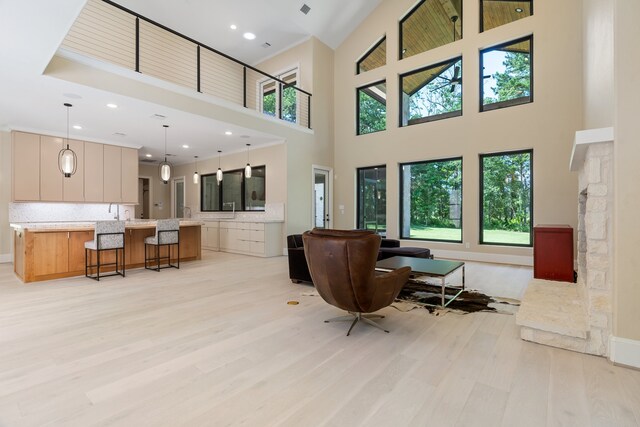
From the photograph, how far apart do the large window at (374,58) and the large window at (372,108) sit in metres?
0.53

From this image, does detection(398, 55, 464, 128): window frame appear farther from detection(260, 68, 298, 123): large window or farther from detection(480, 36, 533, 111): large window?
detection(260, 68, 298, 123): large window

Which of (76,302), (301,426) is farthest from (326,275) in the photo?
(76,302)

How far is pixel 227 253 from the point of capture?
26.3 feet

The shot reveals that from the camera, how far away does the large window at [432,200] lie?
704 cm

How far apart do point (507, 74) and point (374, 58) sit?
3385mm

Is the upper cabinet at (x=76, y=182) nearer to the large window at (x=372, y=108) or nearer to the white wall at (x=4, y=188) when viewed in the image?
the white wall at (x=4, y=188)

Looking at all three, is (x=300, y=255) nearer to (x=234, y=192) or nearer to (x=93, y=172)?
(x=234, y=192)

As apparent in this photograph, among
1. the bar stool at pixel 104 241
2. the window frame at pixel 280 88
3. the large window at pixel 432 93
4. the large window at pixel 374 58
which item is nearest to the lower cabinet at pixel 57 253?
the bar stool at pixel 104 241

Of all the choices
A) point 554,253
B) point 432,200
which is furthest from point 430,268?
point 432,200

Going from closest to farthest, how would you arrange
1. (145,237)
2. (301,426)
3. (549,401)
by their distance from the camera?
(301,426), (549,401), (145,237)

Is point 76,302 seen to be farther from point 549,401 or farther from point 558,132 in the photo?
point 558,132

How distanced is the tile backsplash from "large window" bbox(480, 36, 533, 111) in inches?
376

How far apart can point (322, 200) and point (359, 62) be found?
3.99m

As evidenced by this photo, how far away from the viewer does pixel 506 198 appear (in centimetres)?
641
